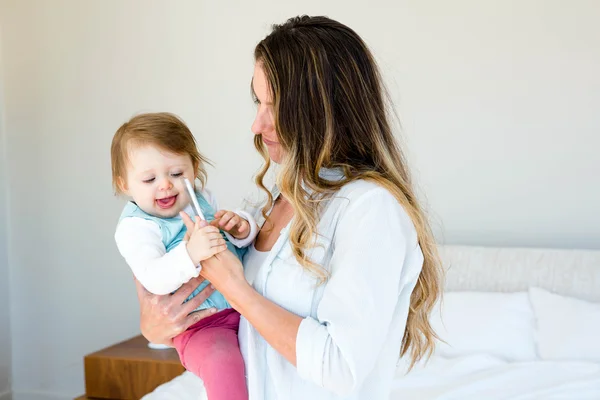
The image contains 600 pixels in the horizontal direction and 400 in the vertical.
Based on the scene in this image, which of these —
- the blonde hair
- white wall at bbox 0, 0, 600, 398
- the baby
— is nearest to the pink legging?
the baby

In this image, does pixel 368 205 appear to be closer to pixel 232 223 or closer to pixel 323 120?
pixel 323 120

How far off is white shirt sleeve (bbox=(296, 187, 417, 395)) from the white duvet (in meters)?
1.13

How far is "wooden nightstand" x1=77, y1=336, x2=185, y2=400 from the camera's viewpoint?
9.96ft

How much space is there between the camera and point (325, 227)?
52.8 inches

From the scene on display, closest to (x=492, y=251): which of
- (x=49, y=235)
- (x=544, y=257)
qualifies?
(x=544, y=257)

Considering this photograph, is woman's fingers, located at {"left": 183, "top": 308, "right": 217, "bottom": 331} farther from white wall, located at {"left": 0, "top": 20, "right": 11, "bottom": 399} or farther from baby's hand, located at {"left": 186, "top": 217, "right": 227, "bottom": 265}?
white wall, located at {"left": 0, "top": 20, "right": 11, "bottom": 399}

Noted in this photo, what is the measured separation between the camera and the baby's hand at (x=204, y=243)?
1370 mm

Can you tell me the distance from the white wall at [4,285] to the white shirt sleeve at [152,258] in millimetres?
2668

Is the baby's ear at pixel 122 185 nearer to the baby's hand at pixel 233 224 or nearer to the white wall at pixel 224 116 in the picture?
the baby's hand at pixel 233 224

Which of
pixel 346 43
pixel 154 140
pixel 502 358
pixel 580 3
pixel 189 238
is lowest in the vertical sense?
pixel 502 358

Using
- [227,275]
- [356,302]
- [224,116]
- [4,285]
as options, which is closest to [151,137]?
[227,275]

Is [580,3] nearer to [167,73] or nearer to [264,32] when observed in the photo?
[264,32]

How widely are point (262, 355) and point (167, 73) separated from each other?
2522 millimetres

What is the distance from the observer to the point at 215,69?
3574 mm
